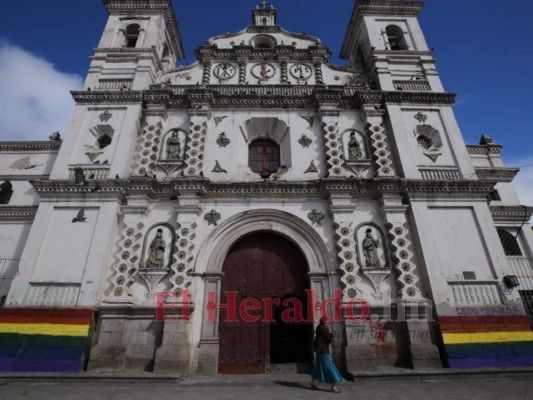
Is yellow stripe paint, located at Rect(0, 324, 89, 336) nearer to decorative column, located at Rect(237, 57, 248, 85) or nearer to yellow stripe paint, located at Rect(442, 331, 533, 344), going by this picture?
yellow stripe paint, located at Rect(442, 331, 533, 344)

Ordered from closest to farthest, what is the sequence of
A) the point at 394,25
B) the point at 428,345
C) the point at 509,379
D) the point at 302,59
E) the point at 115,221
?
1. the point at 509,379
2. the point at 428,345
3. the point at 115,221
4. the point at 302,59
5. the point at 394,25

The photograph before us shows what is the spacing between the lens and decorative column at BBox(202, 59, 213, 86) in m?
12.7

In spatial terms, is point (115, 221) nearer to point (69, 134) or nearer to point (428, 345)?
point (69, 134)

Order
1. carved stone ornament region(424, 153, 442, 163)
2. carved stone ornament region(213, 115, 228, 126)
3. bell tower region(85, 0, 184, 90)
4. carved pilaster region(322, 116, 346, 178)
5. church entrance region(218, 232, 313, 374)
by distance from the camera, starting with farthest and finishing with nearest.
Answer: bell tower region(85, 0, 184, 90)
carved stone ornament region(213, 115, 228, 126)
carved stone ornament region(424, 153, 442, 163)
carved pilaster region(322, 116, 346, 178)
church entrance region(218, 232, 313, 374)

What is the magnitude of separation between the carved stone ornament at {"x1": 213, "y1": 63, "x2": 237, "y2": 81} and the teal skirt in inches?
436

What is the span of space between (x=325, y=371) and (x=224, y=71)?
11.8 m

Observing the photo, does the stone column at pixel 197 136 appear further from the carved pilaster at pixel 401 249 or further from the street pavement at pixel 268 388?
the carved pilaster at pixel 401 249

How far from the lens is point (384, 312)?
8.61 metres

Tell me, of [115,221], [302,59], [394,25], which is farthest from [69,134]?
[394,25]

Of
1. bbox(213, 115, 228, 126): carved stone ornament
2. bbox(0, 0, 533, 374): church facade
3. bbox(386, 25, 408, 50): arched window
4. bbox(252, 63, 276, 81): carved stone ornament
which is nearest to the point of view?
bbox(0, 0, 533, 374): church facade

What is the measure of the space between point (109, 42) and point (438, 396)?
17.1 meters

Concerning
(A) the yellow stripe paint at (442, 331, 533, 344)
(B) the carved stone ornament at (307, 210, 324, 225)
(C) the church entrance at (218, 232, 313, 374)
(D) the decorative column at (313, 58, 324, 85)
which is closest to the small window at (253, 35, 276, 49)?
(D) the decorative column at (313, 58, 324, 85)

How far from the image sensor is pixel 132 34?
1480cm

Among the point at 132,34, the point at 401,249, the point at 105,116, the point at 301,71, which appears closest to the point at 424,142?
the point at 401,249
